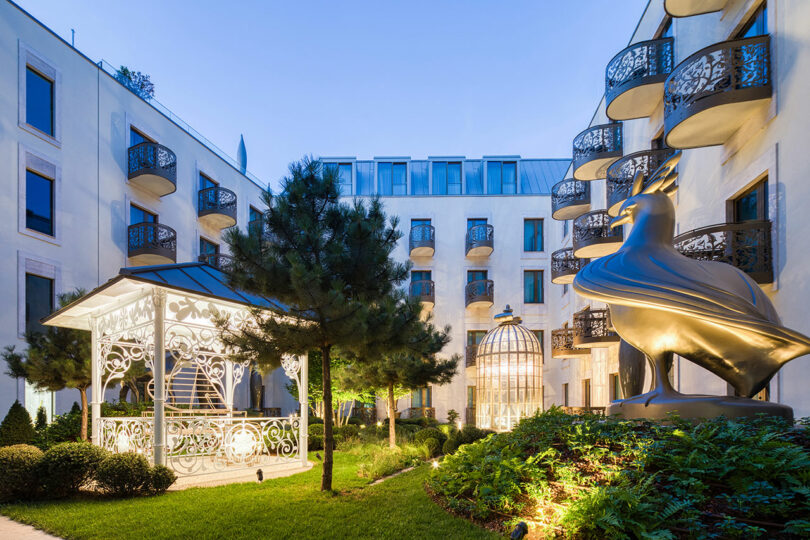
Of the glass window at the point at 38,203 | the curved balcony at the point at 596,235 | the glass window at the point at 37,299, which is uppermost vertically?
the glass window at the point at 38,203

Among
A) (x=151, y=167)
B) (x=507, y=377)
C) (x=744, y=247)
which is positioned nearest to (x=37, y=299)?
(x=151, y=167)

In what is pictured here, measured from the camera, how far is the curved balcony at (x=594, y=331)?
15648 mm

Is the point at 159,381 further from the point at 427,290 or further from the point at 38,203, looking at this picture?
the point at 427,290

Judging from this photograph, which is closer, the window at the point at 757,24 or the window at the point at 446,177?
the window at the point at 757,24

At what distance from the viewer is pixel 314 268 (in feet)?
24.3

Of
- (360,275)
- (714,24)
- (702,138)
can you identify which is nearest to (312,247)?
(360,275)

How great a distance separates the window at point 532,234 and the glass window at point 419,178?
673 cm

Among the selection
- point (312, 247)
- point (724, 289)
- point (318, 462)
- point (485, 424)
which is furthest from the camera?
point (485, 424)

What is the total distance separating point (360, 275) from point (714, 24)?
403 inches

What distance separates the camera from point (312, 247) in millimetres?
8266

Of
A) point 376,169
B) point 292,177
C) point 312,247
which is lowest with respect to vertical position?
point 312,247

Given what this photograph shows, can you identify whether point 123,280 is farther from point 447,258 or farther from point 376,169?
point 376,169

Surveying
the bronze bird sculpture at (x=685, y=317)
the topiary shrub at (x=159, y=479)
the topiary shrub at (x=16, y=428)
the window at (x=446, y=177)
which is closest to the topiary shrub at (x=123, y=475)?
the topiary shrub at (x=159, y=479)

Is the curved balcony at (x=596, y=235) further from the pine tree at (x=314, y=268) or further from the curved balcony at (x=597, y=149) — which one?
the pine tree at (x=314, y=268)
